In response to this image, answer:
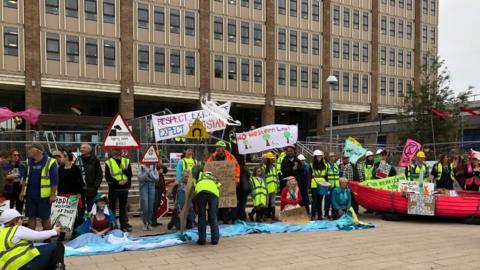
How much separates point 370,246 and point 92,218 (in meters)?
5.29

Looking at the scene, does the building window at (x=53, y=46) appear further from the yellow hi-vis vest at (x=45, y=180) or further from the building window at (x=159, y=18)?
the yellow hi-vis vest at (x=45, y=180)

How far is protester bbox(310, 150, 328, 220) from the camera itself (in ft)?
40.3

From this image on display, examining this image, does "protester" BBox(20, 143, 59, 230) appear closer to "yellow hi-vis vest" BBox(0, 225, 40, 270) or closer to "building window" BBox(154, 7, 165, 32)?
"yellow hi-vis vest" BBox(0, 225, 40, 270)

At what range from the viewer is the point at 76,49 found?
32812 millimetres

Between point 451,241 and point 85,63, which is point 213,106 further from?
point 85,63

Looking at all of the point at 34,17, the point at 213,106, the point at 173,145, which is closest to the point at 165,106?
the point at 34,17

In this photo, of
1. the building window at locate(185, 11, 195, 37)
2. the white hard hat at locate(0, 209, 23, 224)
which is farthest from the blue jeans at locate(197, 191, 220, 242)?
the building window at locate(185, 11, 195, 37)

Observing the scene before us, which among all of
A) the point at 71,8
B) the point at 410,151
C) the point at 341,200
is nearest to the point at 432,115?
the point at 410,151

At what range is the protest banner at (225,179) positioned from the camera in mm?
9922

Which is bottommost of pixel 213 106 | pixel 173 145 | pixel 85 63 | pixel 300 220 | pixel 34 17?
pixel 300 220

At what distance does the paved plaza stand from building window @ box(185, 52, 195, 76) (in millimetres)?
28515

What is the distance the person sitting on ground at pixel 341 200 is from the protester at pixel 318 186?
1.03ft

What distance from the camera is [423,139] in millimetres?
26625

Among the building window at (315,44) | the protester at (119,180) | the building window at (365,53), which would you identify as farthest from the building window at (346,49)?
the protester at (119,180)
